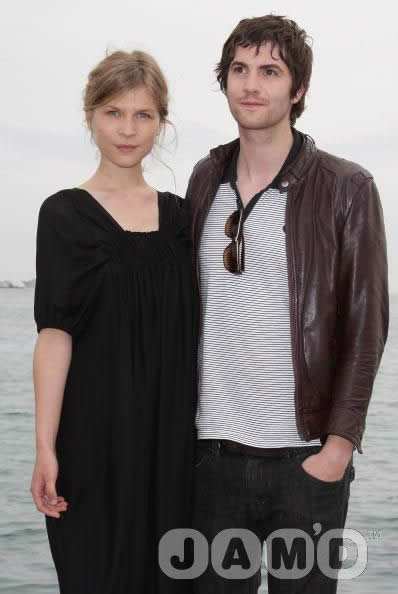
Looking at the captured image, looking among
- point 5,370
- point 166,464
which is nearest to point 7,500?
point 166,464

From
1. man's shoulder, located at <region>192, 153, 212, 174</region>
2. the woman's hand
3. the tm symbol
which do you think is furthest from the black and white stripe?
the tm symbol

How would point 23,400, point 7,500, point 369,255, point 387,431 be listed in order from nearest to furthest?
point 369,255 → point 7,500 → point 387,431 → point 23,400

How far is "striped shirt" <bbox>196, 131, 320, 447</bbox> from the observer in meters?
2.19

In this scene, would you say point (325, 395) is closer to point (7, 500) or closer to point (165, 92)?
point (165, 92)

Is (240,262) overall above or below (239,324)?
above

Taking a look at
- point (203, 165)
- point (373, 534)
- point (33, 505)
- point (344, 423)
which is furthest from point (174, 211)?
point (33, 505)

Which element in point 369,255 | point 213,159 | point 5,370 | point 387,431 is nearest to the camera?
point 369,255

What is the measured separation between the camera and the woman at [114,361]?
2.19 m

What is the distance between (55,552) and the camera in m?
2.25

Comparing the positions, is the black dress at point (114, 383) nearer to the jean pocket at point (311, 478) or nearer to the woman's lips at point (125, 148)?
the woman's lips at point (125, 148)

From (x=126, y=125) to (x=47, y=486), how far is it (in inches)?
31.6

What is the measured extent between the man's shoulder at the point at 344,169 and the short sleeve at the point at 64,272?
1.79ft

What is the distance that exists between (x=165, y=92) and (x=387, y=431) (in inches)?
320

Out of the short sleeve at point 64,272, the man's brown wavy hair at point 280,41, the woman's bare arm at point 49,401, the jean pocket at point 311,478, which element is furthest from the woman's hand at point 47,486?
the man's brown wavy hair at point 280,41
